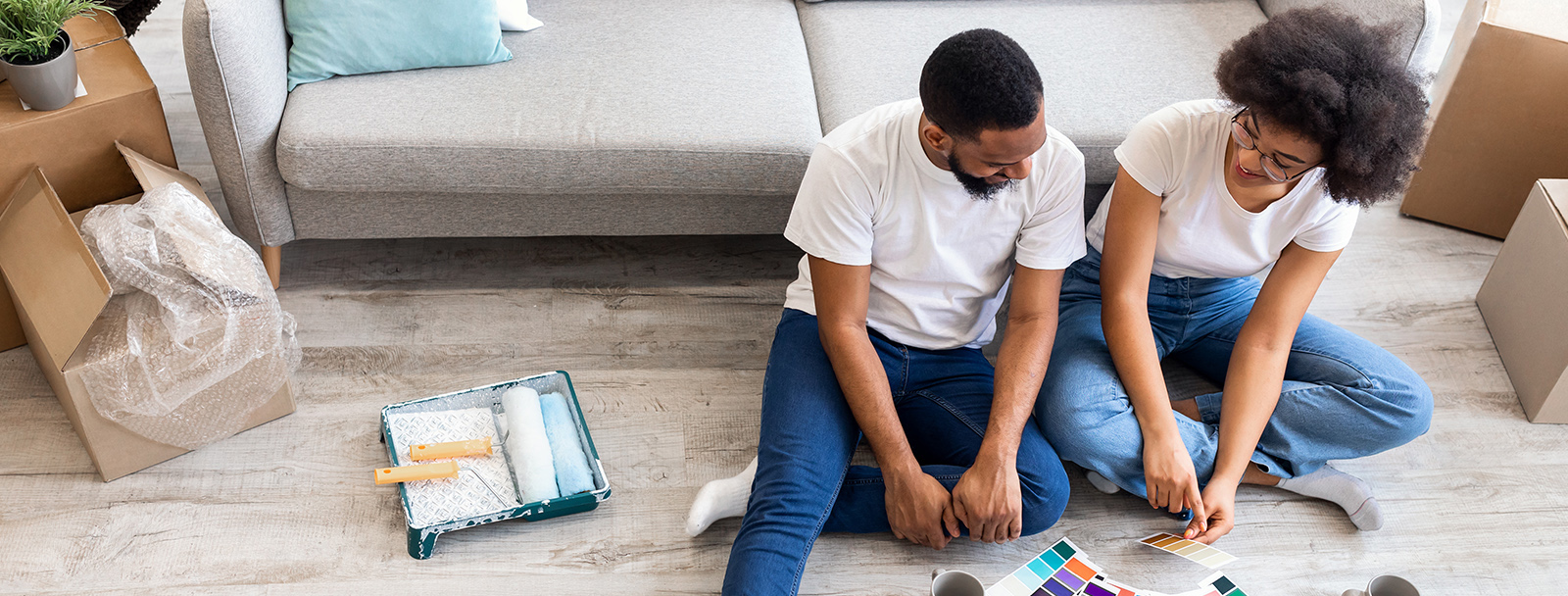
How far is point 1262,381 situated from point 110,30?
203 centimetres

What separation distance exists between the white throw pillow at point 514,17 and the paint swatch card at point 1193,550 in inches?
55.9

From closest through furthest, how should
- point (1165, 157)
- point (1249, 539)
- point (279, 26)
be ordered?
1. point (1165, 157)
2. point (1249, 539)
3. point (279, 26)

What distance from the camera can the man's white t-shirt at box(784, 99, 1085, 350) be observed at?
4.98 ft

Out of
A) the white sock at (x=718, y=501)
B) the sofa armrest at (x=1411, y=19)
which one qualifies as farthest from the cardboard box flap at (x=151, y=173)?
the sofa armrest at (x=1411, y=19)

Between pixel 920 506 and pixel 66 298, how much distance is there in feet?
4.13

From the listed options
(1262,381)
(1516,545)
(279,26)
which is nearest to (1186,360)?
(1262,381)

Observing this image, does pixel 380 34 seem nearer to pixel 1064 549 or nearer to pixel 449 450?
pixel 449 450

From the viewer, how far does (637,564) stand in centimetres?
168

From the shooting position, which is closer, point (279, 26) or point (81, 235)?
point (81, 235)

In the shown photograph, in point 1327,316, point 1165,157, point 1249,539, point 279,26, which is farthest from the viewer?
point 1327,316

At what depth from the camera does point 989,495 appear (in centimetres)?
158

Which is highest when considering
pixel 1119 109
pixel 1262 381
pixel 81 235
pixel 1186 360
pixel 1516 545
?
pixel 1119 109

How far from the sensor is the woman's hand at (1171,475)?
1.65 meters

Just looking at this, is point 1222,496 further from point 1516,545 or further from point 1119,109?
point 1119,109
